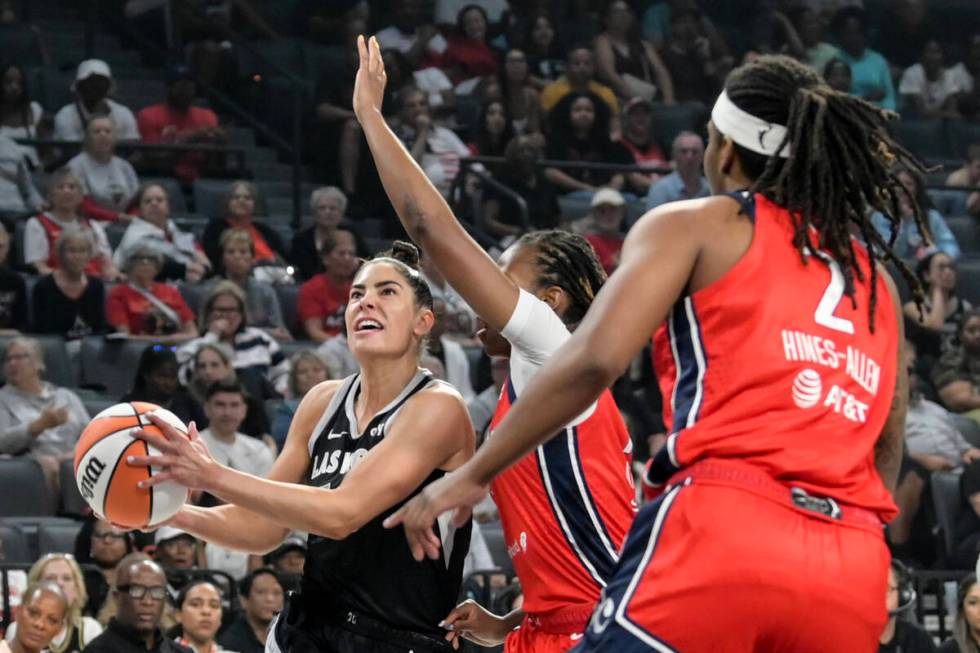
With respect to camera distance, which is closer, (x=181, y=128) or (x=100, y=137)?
(x=100, y=137)

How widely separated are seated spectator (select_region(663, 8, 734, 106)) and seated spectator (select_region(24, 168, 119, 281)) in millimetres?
6244

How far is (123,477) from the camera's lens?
424cm

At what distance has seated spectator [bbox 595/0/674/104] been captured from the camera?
1484cm

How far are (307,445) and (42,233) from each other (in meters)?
6.28

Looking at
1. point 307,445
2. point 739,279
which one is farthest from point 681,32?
point 739,279

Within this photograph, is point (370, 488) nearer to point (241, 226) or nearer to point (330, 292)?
point (330, 292)

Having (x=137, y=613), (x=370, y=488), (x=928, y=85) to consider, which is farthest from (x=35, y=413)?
(x=928, y=85)

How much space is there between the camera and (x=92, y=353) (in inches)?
410

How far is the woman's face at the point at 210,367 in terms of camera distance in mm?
9805

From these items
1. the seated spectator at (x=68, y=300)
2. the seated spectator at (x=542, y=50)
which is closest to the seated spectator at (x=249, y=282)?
the seated spectator at (x=68, y=300)

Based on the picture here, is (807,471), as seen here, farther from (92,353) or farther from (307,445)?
(92,353)

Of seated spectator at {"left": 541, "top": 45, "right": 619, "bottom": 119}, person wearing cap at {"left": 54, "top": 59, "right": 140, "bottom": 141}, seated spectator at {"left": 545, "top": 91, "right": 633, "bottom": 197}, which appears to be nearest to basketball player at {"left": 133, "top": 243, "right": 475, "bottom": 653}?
person wearing cap at {"left": 54, "top": 59, "right": 140, "bottom": 141}

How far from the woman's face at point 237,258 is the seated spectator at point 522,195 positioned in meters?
2.36

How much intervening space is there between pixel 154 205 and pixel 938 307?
5441 mm
